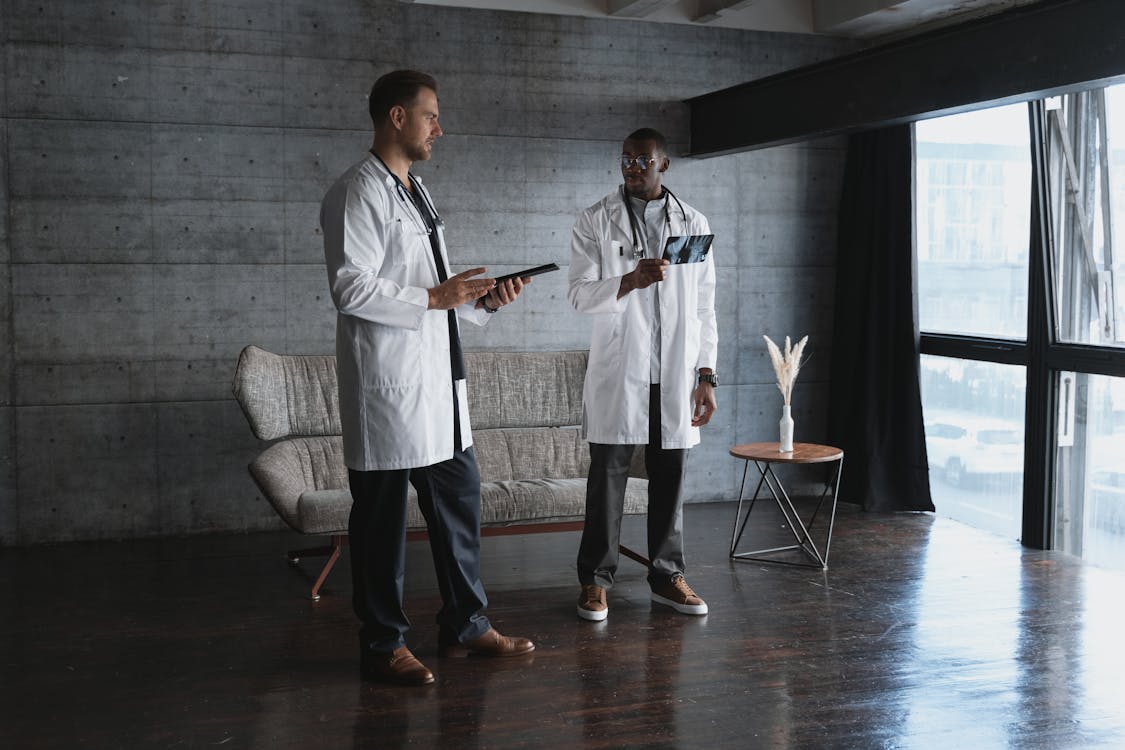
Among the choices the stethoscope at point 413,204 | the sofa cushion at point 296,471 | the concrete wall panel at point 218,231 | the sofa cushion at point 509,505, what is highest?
the concrete wall panel at point 218,231

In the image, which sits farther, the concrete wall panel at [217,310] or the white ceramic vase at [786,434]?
the concrete wall panel at [217,310]

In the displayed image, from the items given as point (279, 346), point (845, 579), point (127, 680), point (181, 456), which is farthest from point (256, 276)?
point (845, 579)

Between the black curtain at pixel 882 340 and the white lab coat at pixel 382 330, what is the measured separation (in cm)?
364

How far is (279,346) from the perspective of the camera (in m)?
5.80

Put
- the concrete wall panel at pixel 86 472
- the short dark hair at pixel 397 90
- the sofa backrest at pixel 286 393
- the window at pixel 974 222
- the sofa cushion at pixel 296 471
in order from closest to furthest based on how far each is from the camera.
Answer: the short dark hair at pixel 397 90 < the sofa cushion at pixel 296 471 < the sofa backrest at pixel 286 393 < the concrete wall panel at pixel 86 472 < the window at pixel 974 222

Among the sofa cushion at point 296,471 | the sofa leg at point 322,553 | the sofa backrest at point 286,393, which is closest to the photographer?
Answer: the sofa leg at point 322,553

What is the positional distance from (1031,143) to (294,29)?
148 inches

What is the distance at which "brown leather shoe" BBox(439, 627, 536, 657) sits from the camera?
148 inches

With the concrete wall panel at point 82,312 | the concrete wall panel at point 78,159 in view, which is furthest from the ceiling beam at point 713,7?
the concrete wall panel at point 82,312

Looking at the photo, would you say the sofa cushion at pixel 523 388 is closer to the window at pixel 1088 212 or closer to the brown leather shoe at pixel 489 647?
the brown leather shoe at pixel 489 647

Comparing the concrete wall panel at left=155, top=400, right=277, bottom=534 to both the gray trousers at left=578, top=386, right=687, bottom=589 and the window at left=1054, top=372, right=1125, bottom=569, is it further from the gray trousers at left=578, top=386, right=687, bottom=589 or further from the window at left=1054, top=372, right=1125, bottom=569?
the window at left=1054, top=372, right=1125, bottom=569

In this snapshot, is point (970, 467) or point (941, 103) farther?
point (970, 467)

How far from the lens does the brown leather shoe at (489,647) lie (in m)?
3.76

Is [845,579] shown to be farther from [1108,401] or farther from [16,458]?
[16,458]
